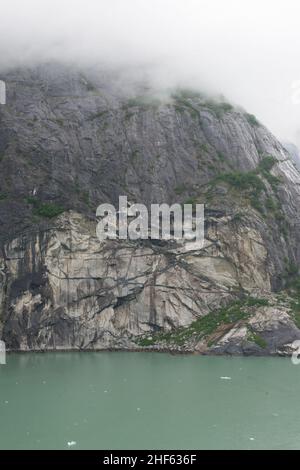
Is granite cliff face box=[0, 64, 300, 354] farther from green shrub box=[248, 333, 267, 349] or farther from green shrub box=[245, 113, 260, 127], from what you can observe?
green shrub box=[245, 113, 260, 127]

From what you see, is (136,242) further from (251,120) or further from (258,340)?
(251,120)

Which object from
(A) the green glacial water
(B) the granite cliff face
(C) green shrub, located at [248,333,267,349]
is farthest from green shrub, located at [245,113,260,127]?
(A) the green glacial water

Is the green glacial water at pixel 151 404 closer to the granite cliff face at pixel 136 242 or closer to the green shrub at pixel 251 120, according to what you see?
the granite cliff face at pixel 136 242

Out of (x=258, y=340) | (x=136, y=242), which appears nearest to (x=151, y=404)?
(x=258, y=340)

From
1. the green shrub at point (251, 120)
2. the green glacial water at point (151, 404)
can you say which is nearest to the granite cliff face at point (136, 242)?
the green shrub at point (251, 120)

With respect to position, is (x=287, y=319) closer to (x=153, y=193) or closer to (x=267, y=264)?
(x=267, y=264)
